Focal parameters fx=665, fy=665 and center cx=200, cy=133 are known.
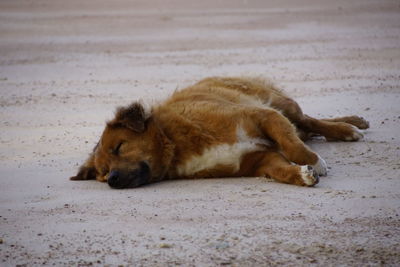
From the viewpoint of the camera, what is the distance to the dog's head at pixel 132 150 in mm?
6477

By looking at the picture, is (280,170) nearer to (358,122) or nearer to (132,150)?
(132,150)

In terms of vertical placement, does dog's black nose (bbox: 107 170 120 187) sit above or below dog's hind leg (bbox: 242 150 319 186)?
below

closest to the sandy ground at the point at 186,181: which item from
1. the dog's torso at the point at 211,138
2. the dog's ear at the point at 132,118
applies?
the dog's torso at the point at 211,138

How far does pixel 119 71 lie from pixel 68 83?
4.10ft

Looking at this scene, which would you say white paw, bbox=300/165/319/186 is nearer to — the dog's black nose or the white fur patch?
the white fur patch

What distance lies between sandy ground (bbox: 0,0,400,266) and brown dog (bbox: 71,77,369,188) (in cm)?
18

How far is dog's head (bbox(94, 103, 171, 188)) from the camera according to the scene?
255 inches

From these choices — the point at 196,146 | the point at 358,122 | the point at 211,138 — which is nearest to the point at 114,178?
the point at 196,146

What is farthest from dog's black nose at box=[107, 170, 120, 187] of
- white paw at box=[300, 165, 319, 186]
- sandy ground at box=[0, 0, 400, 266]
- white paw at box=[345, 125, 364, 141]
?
white paw at box=[345, 125, 364, 141]

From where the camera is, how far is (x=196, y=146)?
6672 millimetres

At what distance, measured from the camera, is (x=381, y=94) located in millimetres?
10172

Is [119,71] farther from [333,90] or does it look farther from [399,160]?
[399,160]

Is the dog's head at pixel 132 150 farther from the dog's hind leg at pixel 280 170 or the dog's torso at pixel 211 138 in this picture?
the dog's hind leg at pixel 280 170

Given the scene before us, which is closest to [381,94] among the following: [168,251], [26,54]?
[168,251]
